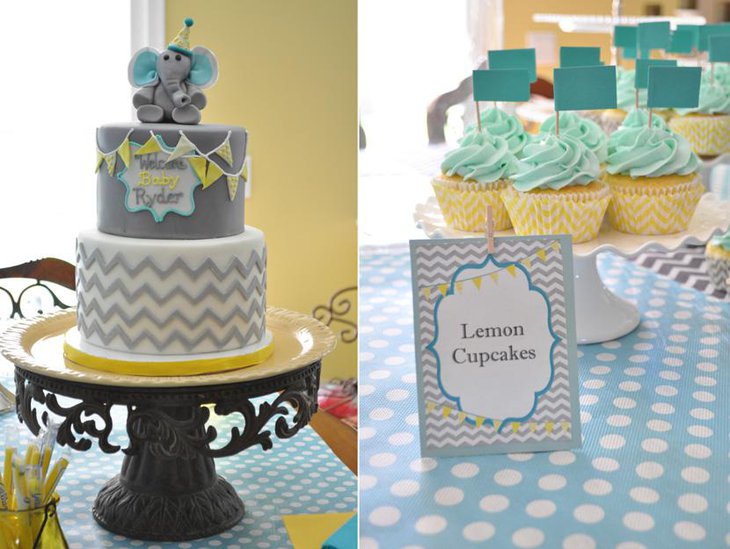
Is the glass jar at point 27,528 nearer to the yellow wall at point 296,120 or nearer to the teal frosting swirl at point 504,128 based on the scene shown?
the teal frosting swirl at point 504,128

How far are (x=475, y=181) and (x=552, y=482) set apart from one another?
Result: 0.62 m

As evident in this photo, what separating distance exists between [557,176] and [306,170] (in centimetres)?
161

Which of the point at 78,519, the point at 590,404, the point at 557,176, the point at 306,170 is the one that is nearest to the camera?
the point at 590,404

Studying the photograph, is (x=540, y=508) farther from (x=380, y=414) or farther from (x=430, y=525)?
(x=380, y=414)

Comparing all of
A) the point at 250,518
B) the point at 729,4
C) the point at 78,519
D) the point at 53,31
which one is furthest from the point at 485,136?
the point at 729,4

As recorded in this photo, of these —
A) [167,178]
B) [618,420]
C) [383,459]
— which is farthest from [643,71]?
[383,459]

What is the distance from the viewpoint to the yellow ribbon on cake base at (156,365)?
1380 millimetres

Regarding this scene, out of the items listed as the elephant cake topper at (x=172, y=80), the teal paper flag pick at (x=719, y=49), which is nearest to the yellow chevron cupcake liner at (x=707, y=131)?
the teal paper flag pick at (x=719, y=49)

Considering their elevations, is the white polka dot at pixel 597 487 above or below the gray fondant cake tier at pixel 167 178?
below

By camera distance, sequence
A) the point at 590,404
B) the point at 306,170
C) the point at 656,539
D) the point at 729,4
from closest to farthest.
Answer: the point at 656,539
the point at 590,404
the point at 306,170
the point at 729,4

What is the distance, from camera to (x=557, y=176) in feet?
4.51

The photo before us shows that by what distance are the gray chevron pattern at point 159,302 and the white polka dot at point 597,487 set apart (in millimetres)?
668

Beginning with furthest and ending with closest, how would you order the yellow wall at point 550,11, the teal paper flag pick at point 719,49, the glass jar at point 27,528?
the yellow wall at point 550,11, the teal paper flag pick at point 719,49, the glass jar at point 27,528

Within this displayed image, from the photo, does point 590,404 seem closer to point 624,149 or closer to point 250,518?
point 624,149
